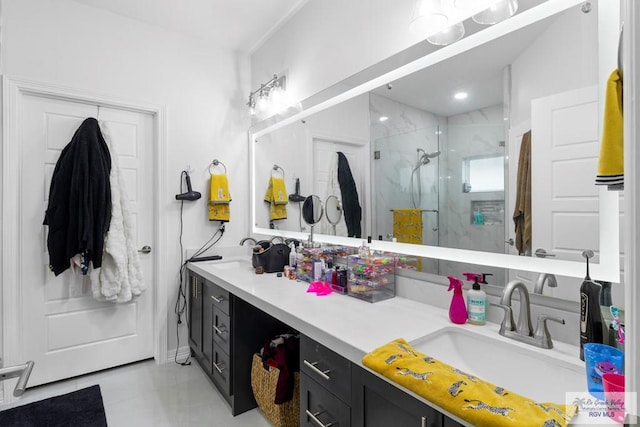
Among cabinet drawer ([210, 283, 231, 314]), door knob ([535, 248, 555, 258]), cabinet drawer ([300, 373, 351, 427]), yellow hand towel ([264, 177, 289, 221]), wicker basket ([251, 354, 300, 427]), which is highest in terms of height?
yellow hand towel ([264, 177, 289, 221])

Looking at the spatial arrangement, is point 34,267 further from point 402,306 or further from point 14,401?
point 402,306

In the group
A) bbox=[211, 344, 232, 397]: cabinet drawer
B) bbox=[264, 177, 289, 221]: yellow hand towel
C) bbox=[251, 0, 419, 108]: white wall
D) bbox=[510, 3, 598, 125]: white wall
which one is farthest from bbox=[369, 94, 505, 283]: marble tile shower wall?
bbox=[211, 344, 232, 397]: cabinet drawer

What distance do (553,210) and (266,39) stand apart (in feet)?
8.74

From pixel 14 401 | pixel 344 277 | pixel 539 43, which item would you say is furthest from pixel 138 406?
pixel 539 43

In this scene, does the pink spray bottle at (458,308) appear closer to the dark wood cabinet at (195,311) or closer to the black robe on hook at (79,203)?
the dark wood cabinet at (195,311)

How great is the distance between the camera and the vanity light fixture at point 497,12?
4.12 ft

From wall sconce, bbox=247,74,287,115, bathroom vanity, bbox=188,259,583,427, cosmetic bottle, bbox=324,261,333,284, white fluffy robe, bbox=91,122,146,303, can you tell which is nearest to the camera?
bathroom vanity, bbox=188,259,583,427

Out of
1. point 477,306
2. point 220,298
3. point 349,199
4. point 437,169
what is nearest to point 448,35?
point 437,169

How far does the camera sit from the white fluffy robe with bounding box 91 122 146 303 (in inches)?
94.4

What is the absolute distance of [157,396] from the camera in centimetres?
225

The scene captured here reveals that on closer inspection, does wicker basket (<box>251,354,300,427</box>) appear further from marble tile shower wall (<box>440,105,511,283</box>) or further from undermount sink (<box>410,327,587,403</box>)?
marble tile shower wall (<box>440,105,511,283</box>)

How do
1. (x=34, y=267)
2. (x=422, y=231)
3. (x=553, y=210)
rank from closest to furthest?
1. (x=553, y=210)
2. (x=422, y=231)
3. (x=34, y=267)

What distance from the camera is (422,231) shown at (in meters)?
1.67

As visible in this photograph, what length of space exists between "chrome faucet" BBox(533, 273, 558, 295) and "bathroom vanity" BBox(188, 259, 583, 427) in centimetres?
20
